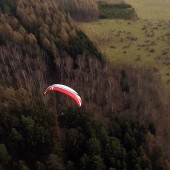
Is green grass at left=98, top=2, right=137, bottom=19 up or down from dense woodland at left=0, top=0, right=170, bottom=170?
up

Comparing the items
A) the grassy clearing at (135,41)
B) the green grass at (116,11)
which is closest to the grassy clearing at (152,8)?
the green grass at (116,11)

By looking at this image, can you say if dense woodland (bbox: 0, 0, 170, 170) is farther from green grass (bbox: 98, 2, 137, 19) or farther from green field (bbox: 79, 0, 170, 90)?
green grass (bbox: 98, 2, 137, 19)

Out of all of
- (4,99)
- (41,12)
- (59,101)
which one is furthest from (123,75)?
(41,12)

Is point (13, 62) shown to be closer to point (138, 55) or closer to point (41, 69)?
point (41, 69)

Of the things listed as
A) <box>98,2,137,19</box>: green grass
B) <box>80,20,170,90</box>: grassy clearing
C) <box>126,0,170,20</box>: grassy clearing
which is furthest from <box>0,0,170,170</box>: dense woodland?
<box>126,0,170,20</box>: grassy clearing

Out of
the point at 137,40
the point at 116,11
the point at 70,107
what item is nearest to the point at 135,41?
the point at 137,40

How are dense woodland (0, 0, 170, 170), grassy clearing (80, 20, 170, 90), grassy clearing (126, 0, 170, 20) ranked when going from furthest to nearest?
grassy clearing (126, 0, 170, 20)
grassy clearing (80, 20, 170, 90)
dense woodland (0, 0, 170, 170)

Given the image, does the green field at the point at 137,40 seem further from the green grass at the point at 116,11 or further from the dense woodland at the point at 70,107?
the dense woodland at the point at 70,107
